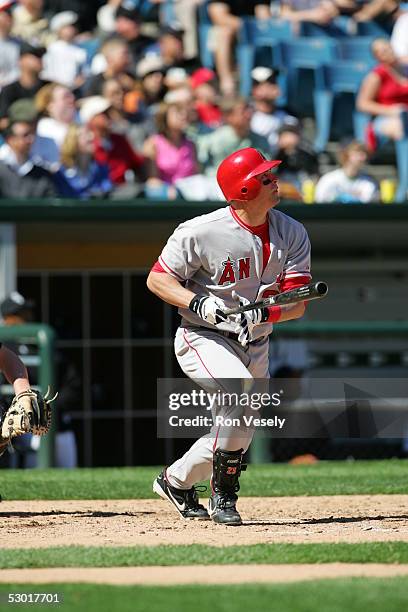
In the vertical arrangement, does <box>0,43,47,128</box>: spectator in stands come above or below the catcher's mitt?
above

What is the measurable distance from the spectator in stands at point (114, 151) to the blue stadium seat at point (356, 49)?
139 inches

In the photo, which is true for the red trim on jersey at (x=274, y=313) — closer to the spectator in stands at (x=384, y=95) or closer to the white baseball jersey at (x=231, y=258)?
the white baseball jersey at (x=231, y=258)

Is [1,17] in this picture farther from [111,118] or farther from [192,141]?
[192,141]

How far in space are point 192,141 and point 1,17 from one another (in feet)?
9.71

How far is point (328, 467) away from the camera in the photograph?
938 centimetres

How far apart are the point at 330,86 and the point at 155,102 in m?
2.12

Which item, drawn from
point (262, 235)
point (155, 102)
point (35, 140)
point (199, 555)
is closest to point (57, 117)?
point (35, 140)

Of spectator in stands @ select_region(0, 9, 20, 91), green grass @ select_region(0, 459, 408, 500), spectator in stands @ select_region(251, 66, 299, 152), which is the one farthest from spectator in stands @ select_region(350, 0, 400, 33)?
green grass @ select_region(0, 459, 408, 500)

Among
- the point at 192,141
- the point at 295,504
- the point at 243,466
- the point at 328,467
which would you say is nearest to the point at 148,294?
the point at 192,141

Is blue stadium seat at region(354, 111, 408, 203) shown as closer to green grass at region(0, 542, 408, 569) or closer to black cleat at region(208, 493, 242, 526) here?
black cleat at region(208, 493, 242, 526)

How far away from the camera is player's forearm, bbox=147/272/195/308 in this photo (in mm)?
5570

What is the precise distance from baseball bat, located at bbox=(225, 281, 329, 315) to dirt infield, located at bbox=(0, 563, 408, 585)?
4.36ft

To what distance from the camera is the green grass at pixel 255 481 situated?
290 inches

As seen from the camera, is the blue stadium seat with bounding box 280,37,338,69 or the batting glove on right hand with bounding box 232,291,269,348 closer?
the batting glove on right hand with bounding box 232,291,269,348
